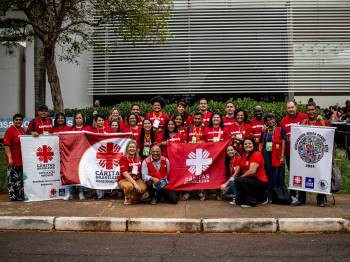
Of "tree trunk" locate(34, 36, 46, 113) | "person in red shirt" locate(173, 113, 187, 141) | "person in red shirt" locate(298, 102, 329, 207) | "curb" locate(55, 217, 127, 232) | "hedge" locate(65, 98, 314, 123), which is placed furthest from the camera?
"tree trunk" locate(34, 36, 46, 113)

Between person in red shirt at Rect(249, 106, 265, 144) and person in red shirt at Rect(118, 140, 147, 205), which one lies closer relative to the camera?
person in red shirt at Rect(118, 140, 147, 205)

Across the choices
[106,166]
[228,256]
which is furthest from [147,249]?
[106,166]

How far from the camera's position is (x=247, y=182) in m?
8.78

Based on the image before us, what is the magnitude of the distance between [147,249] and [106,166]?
3.64m

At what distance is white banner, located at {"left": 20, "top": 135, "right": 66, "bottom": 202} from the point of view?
31.7ft

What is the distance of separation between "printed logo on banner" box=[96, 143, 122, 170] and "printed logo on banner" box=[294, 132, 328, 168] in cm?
358

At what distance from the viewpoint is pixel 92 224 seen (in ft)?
25.6

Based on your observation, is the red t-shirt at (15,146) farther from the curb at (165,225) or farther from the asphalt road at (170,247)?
the curb at (165,225)

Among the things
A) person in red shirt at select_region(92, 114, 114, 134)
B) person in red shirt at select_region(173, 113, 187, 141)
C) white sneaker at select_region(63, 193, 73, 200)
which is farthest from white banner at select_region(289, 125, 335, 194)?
white sneaker at select_region(63, 193, 73, 200)

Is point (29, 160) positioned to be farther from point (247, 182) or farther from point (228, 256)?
point (228, 256)

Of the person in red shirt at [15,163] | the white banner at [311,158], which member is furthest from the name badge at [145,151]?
the white banner at [311,158]

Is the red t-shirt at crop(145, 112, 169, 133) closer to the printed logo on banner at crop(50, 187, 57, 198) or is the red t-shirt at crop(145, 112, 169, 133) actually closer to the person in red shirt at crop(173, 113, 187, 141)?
the person in red shirt at crop(173, 113, 187, 141)

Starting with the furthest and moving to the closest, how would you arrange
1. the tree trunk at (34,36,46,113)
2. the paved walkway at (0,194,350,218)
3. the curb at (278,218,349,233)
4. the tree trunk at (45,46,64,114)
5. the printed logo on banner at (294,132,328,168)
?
the tree trunk at (34,36,46,113), the tree trunk at (45,46,64,114), the printed logo on banner at (294,132,328,168), the paved walkway at (0,194,350,218), the curb at (278,218,349,233)

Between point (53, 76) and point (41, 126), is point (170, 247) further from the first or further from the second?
point (53, 76)
